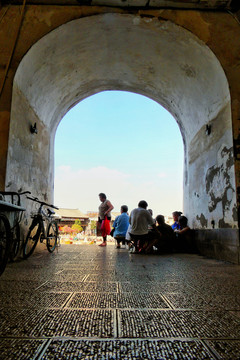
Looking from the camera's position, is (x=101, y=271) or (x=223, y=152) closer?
(x=101, y=271)

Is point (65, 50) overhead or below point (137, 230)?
overhead

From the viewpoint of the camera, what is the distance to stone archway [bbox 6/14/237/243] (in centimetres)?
531

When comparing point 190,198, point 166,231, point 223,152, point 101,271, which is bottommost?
point 101,271

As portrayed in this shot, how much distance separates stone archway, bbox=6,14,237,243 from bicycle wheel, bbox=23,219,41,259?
0.85m

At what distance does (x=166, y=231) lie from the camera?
7.04 m

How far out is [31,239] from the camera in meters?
5.65

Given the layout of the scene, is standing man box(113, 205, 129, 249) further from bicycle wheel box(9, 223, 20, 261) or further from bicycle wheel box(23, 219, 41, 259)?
bicycle wheel box(9, 223, 20, 261)

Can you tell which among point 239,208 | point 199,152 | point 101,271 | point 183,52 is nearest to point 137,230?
point 199,152

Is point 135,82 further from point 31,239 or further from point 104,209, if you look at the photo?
point 31,239

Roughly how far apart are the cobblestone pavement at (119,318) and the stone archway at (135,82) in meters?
2.59

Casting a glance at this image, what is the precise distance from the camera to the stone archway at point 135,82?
17.4 ft

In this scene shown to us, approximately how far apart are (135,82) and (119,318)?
725 cm

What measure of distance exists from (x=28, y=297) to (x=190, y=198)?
6.04 metres

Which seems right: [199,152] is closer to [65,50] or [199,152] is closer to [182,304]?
[65,50]
